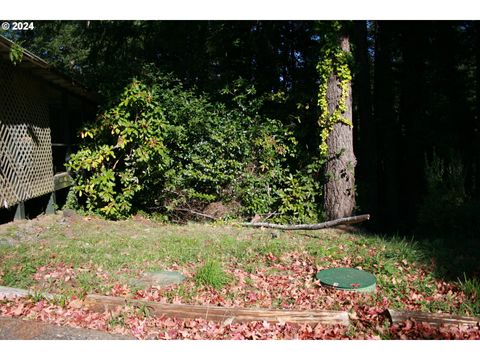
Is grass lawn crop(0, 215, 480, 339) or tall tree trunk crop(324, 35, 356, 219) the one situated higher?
tall tree trunk crop(324, 35, 356, 219)

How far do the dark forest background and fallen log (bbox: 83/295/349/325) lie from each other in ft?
19.7

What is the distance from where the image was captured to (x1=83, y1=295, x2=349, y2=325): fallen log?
3646 millimetres

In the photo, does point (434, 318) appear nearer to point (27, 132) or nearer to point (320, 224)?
point (320, 224)

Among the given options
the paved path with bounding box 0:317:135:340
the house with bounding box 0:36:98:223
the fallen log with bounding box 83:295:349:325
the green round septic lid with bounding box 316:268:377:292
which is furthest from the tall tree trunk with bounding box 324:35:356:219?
the paved path with bounding box 0:317:135:340

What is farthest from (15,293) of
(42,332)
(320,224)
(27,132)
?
(320,224)

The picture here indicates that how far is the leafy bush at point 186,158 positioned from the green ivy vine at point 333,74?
1117mm

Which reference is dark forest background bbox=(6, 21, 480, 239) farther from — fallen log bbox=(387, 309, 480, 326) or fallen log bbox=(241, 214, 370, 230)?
fallen log bbox=(387, 309, 480, 326)

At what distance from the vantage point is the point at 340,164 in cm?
859

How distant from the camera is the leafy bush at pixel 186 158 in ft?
27.9

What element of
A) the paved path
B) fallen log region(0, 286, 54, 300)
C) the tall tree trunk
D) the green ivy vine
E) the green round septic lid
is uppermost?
the green ivy vine

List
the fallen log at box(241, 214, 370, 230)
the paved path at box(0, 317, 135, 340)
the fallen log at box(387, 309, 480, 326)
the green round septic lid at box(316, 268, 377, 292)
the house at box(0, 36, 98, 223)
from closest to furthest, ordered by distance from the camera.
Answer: the paved path at box(0, 317, 135, 340), the fallen log at box(387, 309, 480, 326), the green round septic lid at box(316, 268, 377, 292), the house at box(0, 36, 98, 223), the fallen log at box(241, 214, 370, 230)

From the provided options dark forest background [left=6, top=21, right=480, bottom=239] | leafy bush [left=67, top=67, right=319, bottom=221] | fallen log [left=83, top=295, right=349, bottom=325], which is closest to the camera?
fallen log [left=83, top=295, right=349, bottom=325]

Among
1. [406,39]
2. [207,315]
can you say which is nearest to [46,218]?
[207,315]

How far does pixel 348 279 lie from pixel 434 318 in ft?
4.34
